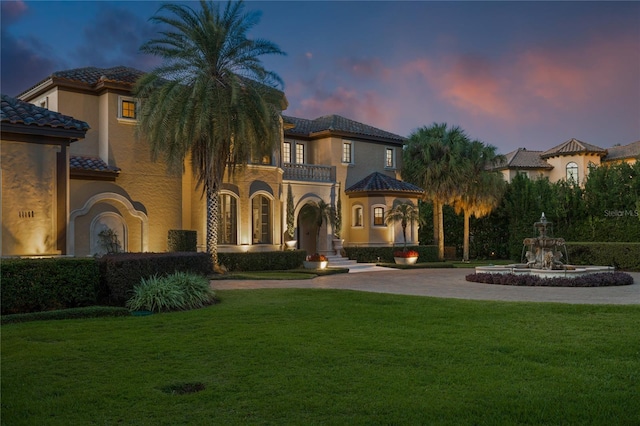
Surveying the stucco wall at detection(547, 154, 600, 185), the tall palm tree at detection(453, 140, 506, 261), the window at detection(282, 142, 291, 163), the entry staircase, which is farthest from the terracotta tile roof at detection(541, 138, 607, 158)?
the window at detection(282, 142, 291, 163)

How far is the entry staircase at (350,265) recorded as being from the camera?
28.1 metres

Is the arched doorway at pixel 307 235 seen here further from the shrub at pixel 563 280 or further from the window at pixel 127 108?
the shrub at pixel 563 280

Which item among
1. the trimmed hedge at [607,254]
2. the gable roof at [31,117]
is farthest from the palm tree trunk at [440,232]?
the gable roof at [31,117]

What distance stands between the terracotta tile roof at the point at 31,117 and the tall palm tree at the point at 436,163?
2355 centimetres

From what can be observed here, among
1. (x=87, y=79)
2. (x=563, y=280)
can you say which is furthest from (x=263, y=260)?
(x=563, y=280)

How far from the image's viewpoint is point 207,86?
2100cm

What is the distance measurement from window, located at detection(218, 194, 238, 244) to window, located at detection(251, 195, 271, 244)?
3.79ft

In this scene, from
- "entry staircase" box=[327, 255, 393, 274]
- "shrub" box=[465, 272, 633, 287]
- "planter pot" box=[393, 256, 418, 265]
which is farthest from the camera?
"planter pot" box=[393, 256, 418, 265]

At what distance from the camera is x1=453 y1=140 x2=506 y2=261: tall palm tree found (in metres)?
34.2

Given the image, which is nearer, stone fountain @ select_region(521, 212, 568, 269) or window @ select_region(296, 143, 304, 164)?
stone fountain @ select_region(521, 212, 568, 269)

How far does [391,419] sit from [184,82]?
61.8ft

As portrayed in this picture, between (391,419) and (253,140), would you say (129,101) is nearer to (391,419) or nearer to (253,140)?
(253,140)

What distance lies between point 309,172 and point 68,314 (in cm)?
2040

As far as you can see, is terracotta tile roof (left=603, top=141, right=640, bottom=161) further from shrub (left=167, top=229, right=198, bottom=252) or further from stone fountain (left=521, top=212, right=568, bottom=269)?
shrub (left=167, top=229, right=198, bottom=252)
